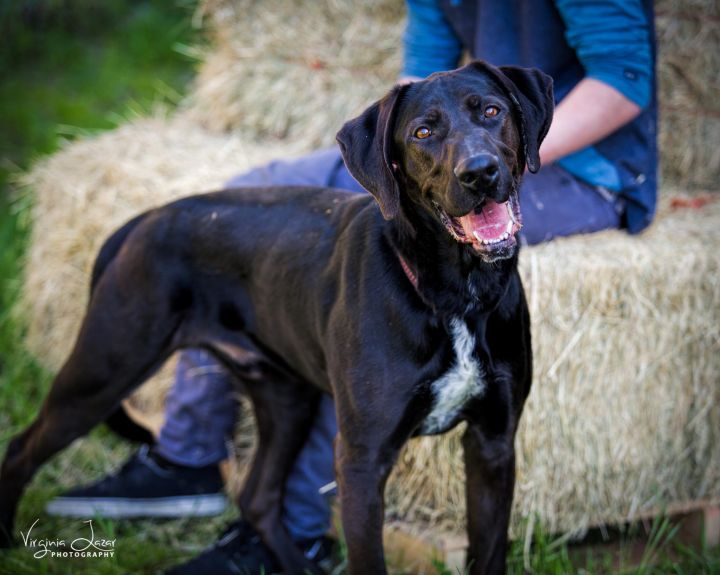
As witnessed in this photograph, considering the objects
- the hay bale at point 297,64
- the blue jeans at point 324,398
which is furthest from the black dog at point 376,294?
the hay bale at point 297,64

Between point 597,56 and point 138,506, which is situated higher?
point 597,56

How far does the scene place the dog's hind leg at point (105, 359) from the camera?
2.75 m

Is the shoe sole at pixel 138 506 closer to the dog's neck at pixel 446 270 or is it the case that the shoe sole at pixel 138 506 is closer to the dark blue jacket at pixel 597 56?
the dog's neck at pixel 446 270

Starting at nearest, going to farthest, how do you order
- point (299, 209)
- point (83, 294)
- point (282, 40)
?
1. point (299, 209)
2. point (83, 294)
3. point (282, 40)

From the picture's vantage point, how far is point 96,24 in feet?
27.6

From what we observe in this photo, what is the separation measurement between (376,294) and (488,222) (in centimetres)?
36

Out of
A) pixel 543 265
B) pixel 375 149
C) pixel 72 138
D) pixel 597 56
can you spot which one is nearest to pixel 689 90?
pixel 597 56

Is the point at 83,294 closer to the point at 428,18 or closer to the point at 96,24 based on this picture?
the point at 428,18

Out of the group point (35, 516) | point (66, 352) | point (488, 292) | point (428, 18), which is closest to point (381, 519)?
point (488, 292)

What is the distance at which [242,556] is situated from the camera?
3084mm

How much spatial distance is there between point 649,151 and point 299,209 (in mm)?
1309

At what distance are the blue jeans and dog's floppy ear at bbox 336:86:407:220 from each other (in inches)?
35.6

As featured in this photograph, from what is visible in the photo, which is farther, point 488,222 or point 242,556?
point 242,556

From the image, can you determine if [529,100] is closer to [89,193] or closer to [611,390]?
[611,390]
